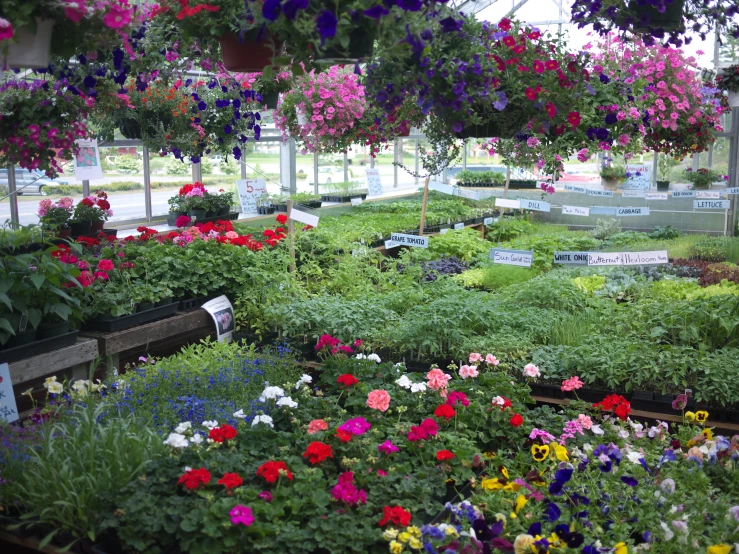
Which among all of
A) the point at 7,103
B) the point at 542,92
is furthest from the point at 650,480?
the point at 7,103

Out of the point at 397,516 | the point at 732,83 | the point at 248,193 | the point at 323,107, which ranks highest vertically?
the point at 732,83

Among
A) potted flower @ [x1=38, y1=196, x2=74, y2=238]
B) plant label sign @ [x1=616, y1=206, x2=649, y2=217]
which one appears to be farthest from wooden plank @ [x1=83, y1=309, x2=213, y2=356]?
plant label sign @ [x1=616, y1=206, x2=649, y2=217]

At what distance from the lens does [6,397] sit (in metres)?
2.73

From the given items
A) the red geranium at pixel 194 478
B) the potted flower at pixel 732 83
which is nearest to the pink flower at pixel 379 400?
the red geranium at pixel 194 478

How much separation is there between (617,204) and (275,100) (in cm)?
526

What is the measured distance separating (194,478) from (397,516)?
57 cm

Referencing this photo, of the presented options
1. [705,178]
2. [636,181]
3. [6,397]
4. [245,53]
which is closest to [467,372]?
[245,53]

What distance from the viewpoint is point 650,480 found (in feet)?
7.84

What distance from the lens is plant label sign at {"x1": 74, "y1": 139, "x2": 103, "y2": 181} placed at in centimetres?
471

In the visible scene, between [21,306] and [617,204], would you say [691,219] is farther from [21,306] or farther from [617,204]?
[21,306]

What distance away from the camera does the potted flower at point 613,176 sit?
340 inches

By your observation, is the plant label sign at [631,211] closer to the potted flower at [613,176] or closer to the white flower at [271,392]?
the potted flower at [613,176]

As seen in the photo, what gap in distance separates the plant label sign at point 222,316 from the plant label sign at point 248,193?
2.14 meters

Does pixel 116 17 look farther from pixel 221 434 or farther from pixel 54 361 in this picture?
pixel 54 361
